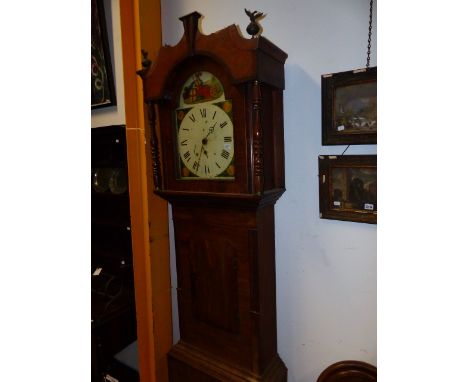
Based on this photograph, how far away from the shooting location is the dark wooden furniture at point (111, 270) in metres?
1.50

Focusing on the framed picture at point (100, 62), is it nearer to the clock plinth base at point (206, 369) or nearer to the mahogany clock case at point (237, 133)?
the mahogany clock case at point (237, 133)

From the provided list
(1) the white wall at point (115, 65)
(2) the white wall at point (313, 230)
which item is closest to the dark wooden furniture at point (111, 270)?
(1) the white wall at point (115, 65)

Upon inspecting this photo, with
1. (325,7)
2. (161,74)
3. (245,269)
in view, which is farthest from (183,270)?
(325,7)

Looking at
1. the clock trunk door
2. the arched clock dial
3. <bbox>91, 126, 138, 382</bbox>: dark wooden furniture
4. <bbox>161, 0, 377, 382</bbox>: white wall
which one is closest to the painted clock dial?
the arched clock dial

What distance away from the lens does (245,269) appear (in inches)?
43.4

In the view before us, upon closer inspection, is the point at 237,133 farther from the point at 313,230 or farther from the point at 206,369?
the point at 206,369

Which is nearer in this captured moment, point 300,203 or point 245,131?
point 245,131

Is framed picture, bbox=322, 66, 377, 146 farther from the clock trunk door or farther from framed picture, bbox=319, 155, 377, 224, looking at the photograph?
the clock trunk door

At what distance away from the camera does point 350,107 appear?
3.44 feet

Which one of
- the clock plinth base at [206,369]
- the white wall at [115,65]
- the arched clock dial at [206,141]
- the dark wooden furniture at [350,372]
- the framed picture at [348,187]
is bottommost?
the clock plinth base at [206,369]

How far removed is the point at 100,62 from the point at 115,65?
0.35ft
